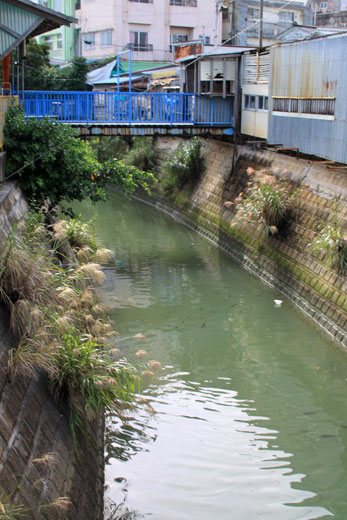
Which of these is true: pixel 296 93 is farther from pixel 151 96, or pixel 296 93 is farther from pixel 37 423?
pixel 37 423

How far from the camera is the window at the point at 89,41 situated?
37906mm

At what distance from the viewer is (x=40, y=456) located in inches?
197

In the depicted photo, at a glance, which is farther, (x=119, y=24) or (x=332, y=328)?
(x=119, y=24)

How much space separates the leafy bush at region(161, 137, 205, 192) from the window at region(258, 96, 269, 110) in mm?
4545

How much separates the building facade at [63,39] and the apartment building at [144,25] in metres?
1.41

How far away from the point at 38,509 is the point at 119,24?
35.9 meters

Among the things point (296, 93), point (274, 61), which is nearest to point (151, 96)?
point (274, 61)

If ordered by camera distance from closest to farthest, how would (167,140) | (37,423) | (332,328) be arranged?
(37,423) < (332,328) < (167,140)

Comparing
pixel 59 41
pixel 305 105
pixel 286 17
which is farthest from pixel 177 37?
pixel 305 105

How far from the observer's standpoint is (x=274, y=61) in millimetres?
15820

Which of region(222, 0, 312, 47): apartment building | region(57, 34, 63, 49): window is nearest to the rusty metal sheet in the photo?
region(222, 0, 312, 47): apartment building

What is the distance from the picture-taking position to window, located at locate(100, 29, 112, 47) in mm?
36781

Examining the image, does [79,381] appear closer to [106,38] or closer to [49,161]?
[49,161]

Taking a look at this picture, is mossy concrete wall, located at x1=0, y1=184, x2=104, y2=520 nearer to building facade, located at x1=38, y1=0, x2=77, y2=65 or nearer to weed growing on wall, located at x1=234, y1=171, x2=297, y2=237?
weed growing on wall, located at x1=234, y1=171, x2=297, y2=237
